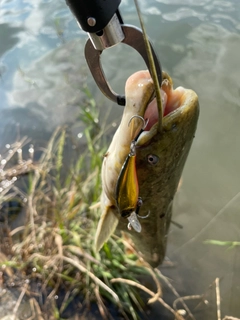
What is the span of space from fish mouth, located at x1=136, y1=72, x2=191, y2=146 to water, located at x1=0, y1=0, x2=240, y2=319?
1.90 meters

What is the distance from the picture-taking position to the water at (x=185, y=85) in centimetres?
328

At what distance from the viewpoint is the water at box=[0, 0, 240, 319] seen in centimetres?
328

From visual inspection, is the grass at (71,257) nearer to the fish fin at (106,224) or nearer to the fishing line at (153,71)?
the fish fin at (106,224)

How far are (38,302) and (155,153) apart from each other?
71.4 inches

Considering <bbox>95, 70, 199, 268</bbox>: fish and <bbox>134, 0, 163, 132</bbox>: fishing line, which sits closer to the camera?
<bbox>134, 0, 163, 132</bbox>: fishing line

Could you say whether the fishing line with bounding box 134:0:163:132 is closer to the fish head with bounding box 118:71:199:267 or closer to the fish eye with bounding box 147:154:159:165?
the fish head with bounding box 118:71:199:267

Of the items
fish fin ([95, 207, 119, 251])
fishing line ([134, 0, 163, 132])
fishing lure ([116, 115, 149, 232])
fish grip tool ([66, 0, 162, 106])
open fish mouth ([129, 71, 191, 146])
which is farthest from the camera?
fish fin ([95, 207, 119, 251])

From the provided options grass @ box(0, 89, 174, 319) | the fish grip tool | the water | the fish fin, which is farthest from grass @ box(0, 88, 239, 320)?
the fish grip tool

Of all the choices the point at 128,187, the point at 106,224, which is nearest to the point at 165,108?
the point at 128,187

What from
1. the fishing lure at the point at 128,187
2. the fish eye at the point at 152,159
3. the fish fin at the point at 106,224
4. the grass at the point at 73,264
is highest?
the fishing lure at the point at 128,187

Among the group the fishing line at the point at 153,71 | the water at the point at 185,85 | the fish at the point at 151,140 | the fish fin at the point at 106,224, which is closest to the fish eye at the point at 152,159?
the fish at the point at 151,140

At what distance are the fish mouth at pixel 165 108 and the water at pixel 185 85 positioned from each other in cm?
190

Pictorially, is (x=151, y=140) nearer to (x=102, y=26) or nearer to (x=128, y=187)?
(x=128, y=187)

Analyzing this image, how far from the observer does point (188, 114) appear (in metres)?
1.51
